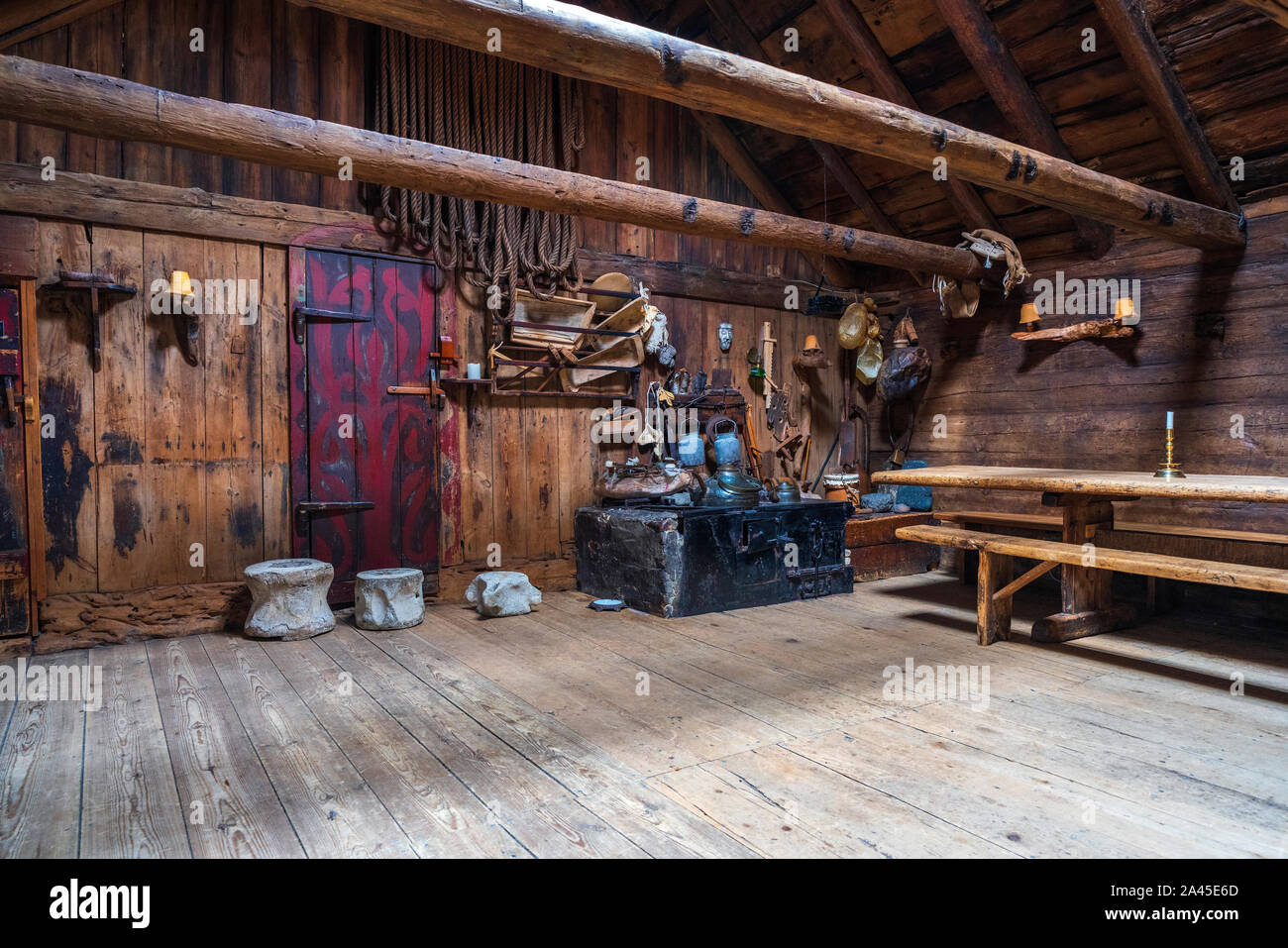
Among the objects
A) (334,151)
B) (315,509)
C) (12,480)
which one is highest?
(334,151)

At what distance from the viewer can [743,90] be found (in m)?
2.51

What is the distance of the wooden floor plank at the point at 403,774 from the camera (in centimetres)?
179

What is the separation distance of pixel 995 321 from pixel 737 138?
232cm

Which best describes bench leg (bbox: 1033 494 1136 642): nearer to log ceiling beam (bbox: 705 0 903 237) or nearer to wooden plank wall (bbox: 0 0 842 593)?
log ceiling beam (bbox: 705 0 903 237)

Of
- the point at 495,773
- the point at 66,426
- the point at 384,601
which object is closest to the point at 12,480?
the point at 66,426

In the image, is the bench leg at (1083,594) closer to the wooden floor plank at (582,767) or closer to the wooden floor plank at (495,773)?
the wooden floor plank at (582,767)

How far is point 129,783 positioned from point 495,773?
101cm

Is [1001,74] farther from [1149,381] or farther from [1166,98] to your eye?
[1149,381]

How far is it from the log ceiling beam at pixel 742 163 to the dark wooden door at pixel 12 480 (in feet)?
13.3

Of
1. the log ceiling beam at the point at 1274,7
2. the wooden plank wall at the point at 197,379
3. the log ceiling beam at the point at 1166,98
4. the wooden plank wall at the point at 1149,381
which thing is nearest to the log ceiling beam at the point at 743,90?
the log ceiling beam at the point at 1166,98

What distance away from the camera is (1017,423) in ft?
17.2

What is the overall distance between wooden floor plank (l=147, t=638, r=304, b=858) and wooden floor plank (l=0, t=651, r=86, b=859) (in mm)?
242

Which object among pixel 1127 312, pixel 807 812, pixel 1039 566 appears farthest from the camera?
pixel 1127 312
